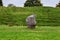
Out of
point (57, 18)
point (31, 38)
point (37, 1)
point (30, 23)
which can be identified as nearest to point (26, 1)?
point (37, 1)

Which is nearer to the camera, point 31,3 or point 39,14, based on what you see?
point 39,14

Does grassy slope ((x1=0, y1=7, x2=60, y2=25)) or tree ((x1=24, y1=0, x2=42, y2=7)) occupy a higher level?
tree ((x1=24, y1=0, x2=42, y2=7))

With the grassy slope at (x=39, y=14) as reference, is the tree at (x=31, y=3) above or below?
above

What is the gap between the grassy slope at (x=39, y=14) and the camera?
138 ft

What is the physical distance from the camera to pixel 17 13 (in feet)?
155

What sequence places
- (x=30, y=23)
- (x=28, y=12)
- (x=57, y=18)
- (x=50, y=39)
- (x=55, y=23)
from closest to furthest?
(x=50, y=39), (x=30, y=23), (x=55, y=23), (x=57, y=18), (x=28, y=12)

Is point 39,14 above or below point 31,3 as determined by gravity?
below

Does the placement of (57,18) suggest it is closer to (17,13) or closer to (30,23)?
(17,13)

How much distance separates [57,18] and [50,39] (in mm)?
25016

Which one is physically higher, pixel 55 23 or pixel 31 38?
pixel 31 38

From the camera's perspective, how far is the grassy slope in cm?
4214

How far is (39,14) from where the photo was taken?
1859 inches

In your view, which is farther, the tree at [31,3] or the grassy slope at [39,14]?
the tree at [31,3]

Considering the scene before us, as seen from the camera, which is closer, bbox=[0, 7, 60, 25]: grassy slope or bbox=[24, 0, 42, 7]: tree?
bbox=[0, 7, 60, 25]: grassy slope
